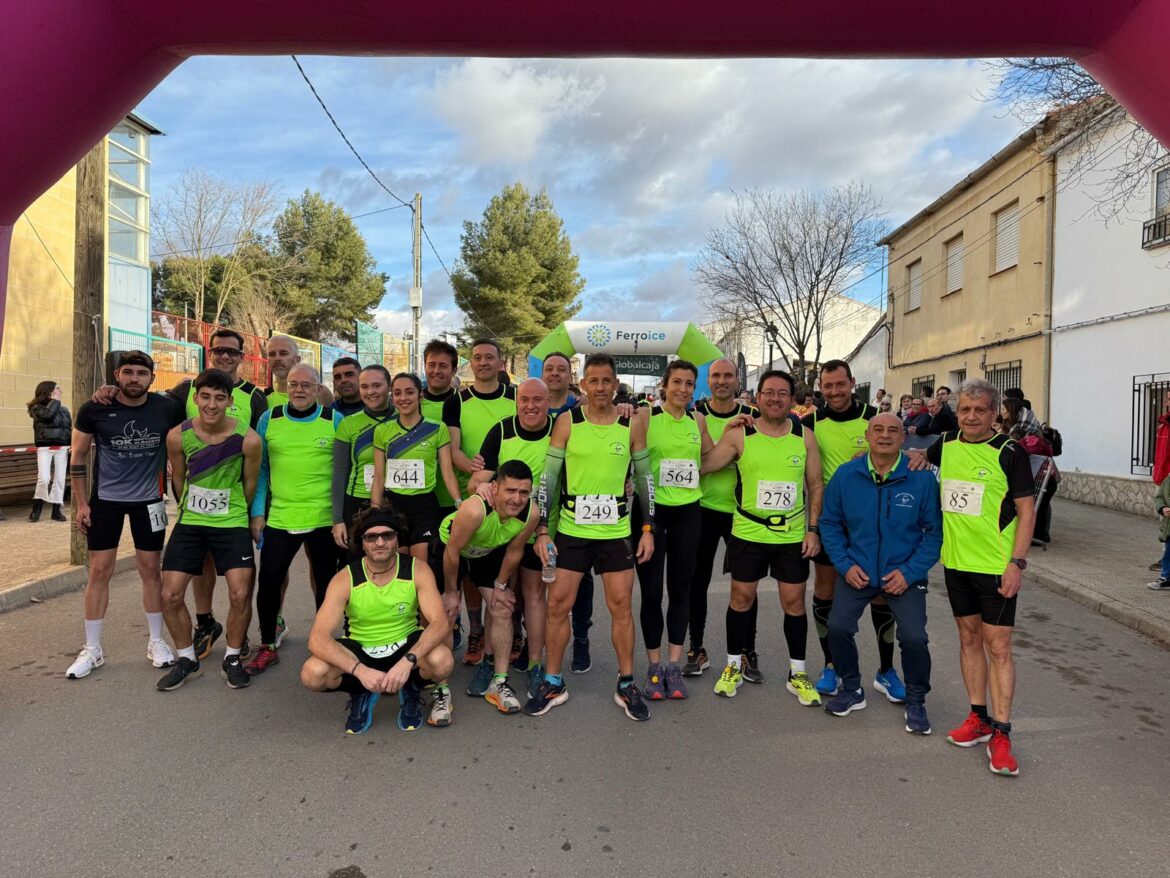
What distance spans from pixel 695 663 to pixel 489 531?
1612 mm

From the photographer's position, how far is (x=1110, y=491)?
12000mm

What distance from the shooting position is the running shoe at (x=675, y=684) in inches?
167

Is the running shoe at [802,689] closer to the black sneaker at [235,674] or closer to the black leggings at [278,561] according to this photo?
the black leggings at [278,561]

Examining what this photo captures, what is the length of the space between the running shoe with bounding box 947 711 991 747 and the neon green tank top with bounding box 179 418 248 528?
4.25 meters

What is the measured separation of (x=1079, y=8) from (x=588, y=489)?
9.99ft

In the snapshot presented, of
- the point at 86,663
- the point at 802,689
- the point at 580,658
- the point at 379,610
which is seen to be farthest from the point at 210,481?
the point at 802,689

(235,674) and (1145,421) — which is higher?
(1145,421)

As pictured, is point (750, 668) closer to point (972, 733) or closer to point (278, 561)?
point (972, 733)

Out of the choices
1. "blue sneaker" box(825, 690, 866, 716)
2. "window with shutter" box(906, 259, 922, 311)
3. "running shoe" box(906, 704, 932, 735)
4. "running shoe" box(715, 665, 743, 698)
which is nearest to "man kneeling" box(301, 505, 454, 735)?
"running shoe" box(715, 665, 743, 698)

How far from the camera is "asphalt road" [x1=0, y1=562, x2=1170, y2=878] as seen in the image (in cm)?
270

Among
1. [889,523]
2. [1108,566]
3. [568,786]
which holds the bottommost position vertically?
[568,786]

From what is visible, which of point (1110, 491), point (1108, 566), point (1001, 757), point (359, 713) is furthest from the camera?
point (1110, 491)

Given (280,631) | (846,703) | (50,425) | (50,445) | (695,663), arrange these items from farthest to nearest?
(50,425) < (50,445) < (280,631) < (695,663) < (846,703)

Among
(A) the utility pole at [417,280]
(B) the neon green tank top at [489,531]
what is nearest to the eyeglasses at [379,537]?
(B) the neon green tank top at [489,531]
